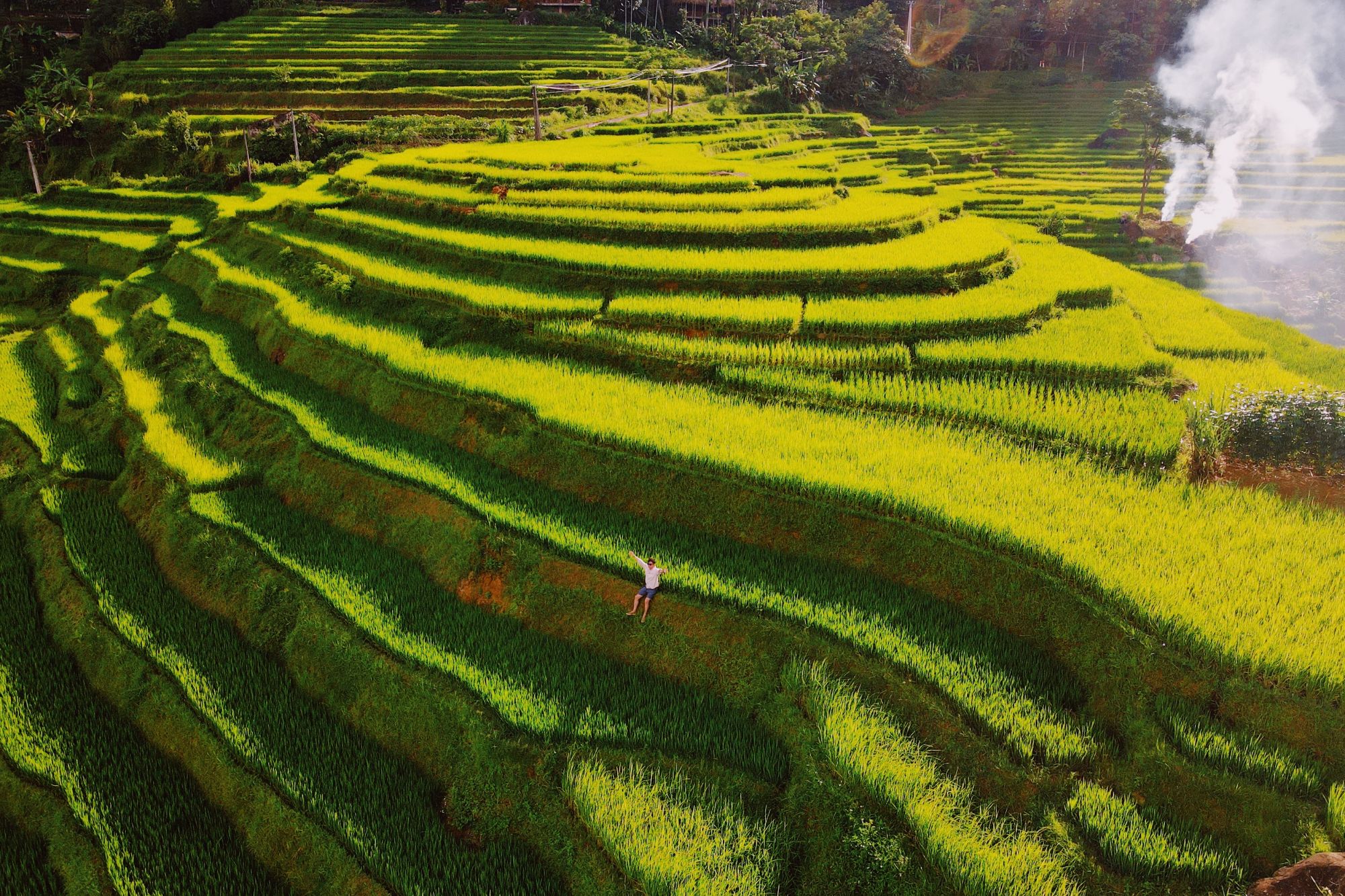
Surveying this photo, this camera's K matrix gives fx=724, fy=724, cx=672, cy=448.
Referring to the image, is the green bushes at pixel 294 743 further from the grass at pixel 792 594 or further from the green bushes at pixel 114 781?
the grass at pixel 792 594

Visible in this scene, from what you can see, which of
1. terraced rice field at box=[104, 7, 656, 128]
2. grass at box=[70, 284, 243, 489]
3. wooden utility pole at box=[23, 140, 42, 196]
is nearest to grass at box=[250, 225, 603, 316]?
grass at box=[70, 284, 243, 489]

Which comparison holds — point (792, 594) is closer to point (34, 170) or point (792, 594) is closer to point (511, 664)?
point (511, 664)

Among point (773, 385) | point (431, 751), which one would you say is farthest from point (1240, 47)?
point (431, 751)

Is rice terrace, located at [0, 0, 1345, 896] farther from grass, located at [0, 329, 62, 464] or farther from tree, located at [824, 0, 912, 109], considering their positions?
tree, located at [824, 0, 912, 109]

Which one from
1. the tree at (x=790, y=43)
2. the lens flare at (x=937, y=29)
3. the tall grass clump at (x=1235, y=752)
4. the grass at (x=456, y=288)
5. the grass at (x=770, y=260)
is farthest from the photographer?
the lens flare at (x=937, y=29)

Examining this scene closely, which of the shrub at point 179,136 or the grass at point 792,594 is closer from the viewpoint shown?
the grass at point 792,594

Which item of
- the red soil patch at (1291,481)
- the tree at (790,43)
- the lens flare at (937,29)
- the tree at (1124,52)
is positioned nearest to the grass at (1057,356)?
the red soil patch at (1291,481)
